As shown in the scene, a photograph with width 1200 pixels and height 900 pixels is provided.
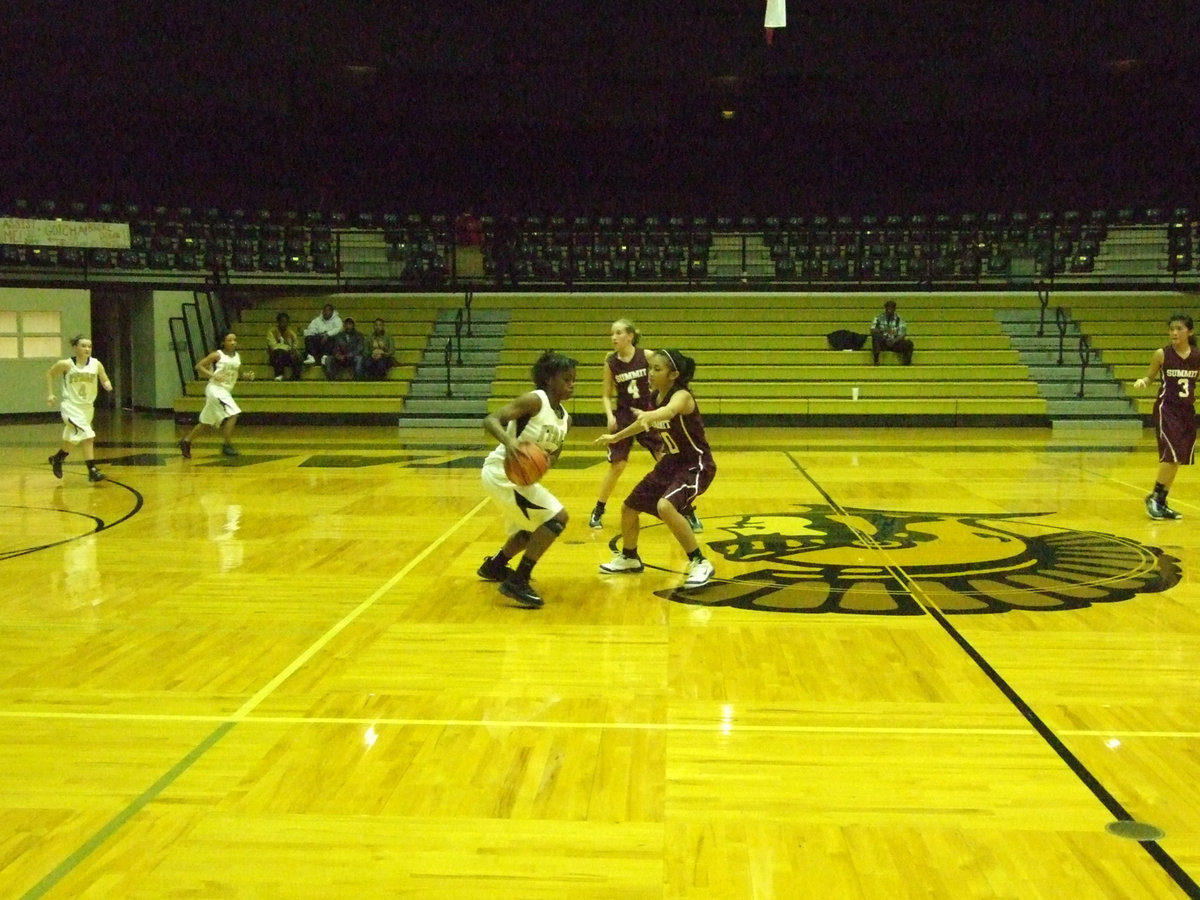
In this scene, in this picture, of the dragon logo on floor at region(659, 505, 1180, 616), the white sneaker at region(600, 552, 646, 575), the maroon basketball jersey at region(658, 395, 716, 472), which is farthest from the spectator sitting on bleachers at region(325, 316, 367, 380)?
the maroon basketball jersey at region(658, 395, 716, 472)

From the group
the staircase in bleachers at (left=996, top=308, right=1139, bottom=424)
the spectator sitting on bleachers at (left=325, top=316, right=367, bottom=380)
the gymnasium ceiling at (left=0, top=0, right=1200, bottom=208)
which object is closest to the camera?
the staircase in bleachers at (left=996, top=308, right=1139, bottom=424)

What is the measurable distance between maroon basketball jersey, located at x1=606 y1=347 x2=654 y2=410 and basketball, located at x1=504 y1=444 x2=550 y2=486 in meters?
2.81

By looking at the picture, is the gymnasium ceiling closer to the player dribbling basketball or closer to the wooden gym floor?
the wooden gym floor

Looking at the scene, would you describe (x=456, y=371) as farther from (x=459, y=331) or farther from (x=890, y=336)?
(x=890, y=336)

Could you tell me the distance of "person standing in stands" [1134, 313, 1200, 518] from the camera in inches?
365

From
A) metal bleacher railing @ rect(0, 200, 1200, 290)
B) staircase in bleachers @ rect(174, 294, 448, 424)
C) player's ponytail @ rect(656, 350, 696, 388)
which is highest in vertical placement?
metal bleacher railing @ rect(0, 200, 1200, 290)

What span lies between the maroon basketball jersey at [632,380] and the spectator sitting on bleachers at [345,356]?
1205 centimetres

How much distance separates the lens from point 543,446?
638cm

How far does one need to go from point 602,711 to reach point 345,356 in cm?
1663

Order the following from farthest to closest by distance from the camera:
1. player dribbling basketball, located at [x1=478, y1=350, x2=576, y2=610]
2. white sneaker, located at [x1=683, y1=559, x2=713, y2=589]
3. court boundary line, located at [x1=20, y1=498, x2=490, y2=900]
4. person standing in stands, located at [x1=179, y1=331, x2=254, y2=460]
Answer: person standing in stands, located at [x1=179, y1=331, x2=254, y2=460]
white sneaker, located at [x1=683, y1=559, x2=713, y2=589]
player dribbling basketball, located at [x1=478, y1=350, x2=576, y2=610]
court boundary line, located at [x1=20, y1=498, x2=490, y2=900]

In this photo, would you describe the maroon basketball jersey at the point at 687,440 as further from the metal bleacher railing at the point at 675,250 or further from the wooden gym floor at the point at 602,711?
the metal bleacher railing at the point at 675,250

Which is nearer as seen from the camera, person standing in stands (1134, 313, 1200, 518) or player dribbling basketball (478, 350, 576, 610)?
player dribbling basketball (478, 350, 576, 610)

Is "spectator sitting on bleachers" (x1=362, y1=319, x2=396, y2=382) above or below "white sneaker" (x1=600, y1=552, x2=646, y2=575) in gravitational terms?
above

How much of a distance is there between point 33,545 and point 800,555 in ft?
17.7
